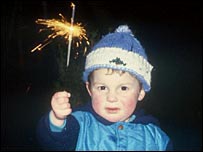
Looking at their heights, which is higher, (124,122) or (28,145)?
(124,122)

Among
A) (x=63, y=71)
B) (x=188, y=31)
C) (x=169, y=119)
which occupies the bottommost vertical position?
(x=169, y=119)

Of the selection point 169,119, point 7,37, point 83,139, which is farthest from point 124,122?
point 7,37

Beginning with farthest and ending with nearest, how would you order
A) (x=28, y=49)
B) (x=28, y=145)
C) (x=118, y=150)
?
1. (x=28, y=49)
2. (x=28, y=145)
3. (x=118, y=150)

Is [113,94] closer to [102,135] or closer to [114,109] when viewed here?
[114,109]

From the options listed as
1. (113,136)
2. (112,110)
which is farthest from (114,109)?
(113,136)

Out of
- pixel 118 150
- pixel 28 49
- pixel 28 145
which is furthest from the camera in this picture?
pixel 28 49

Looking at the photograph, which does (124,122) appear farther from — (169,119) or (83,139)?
(169,119)

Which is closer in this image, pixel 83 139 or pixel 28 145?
pixel 83 139
